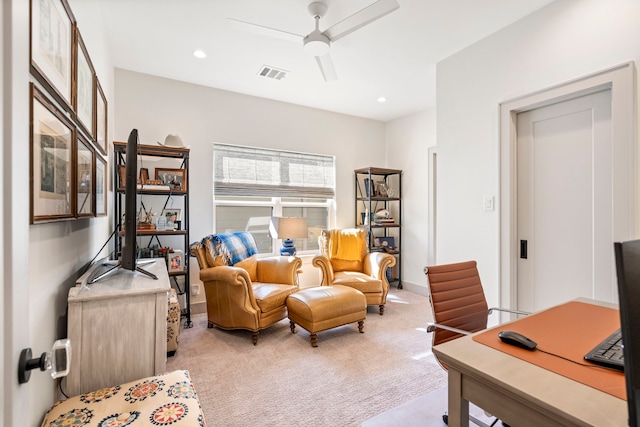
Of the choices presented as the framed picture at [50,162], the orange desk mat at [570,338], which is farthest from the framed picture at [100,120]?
the orange desk mat at [570,338]

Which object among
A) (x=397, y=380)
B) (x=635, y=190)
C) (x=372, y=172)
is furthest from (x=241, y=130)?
(x=635, y=190)

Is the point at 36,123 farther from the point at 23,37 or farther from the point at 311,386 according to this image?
the point at 311,386

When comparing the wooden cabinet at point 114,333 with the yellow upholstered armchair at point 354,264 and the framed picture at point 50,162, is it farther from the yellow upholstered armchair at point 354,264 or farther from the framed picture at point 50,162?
the yellow upholstered armchair at point 354,264

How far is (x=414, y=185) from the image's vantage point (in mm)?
4676

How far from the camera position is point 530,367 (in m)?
0.93

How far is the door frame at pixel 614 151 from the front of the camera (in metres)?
1.85

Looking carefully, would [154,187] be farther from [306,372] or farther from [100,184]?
[306,372]

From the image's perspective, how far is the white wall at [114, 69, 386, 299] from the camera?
339cm

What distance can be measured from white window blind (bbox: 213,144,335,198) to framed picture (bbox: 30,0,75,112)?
2.38 metres

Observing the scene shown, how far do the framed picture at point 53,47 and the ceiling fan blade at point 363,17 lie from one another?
1.55m

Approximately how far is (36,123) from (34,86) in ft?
0.40

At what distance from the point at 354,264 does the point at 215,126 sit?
98.2 inches

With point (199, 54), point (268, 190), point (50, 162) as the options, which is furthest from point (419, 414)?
point (199, 54)

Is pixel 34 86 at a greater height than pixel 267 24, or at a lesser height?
lesser
